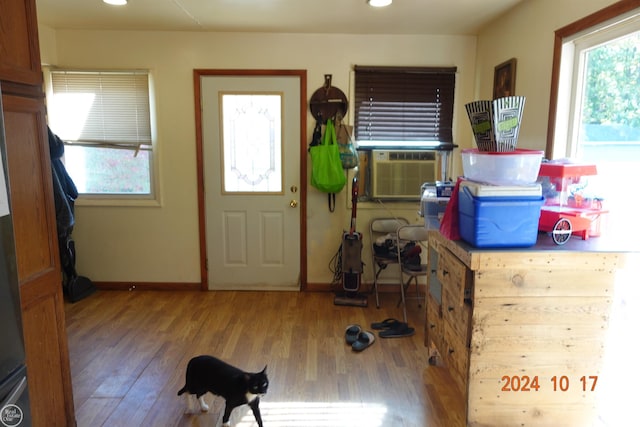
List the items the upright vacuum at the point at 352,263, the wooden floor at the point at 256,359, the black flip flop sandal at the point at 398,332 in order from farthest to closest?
1. the upright vacuum at the point at 352,263
2. the black flip flop sandal at the point at 398,332
3. the wooden floor at the point at 256,359

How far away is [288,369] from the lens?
2.52 meters

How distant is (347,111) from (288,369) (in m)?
2.23

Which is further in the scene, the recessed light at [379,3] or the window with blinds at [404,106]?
the window with blinds at [404,106]

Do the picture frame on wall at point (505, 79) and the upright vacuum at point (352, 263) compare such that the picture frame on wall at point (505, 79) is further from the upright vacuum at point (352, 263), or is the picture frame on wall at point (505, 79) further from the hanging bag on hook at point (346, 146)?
the upright vacuum at point (352, 263)

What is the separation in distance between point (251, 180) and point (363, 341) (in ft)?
5.89

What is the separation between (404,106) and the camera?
362cm

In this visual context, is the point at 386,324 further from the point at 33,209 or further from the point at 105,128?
the point at 105,128

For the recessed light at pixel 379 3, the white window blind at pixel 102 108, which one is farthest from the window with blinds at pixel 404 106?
the white window blind at pixel 102 108

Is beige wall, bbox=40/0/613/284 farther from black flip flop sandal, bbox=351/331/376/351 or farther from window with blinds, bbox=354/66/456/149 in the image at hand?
black flip flop sandal, bbox=351/331/376/351

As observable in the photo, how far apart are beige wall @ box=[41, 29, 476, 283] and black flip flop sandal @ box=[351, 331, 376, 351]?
1091 millimetres

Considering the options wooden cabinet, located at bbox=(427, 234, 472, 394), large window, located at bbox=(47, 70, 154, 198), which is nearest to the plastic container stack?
wooden cabinet, located at bbox=(427, 234, 472, 394)

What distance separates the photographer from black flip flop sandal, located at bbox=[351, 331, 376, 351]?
8.98 ft

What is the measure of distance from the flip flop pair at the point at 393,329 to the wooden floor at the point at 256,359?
58mm

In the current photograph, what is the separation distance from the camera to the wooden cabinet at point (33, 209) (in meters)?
1.52
